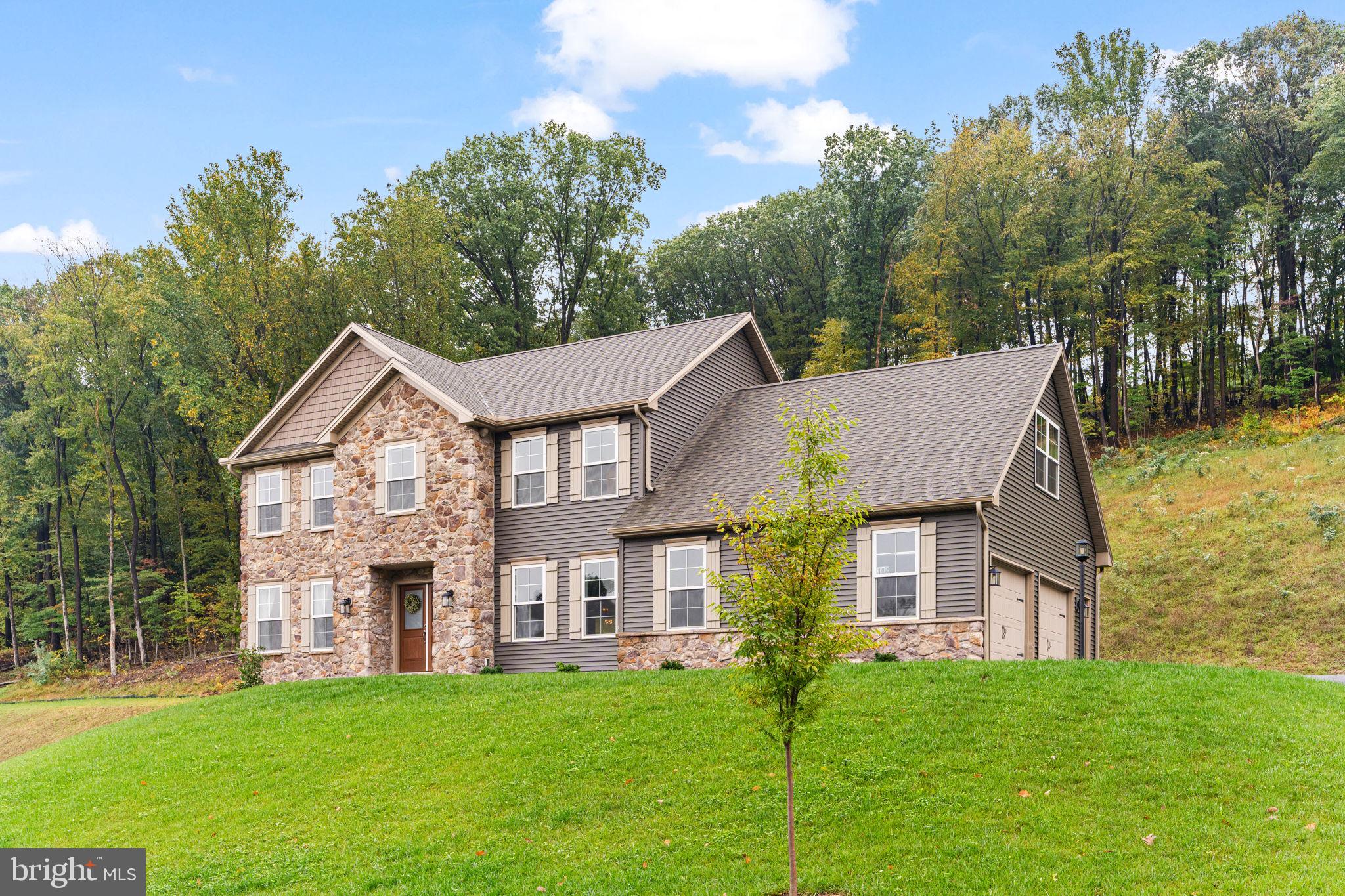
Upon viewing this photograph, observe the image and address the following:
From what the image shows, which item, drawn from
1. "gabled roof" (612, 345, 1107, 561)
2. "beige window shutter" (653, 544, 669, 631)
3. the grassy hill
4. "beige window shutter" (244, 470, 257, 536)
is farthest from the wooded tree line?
"beige window shutter" (653, 544, 669, 631)

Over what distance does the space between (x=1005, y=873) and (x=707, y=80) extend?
2439 cm

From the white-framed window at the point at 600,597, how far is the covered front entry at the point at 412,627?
385cm

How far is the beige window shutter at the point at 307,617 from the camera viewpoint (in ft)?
81.5

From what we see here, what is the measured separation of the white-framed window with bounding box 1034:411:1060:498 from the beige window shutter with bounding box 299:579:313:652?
50.8 ft

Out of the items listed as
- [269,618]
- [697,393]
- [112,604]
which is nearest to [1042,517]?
[697,393]

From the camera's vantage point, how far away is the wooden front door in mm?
24047

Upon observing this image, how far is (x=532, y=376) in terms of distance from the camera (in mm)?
26094

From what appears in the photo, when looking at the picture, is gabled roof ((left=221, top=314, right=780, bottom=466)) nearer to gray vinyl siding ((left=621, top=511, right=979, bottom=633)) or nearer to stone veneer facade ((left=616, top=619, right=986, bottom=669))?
stone veneer facade ((left=616, top=619, right=986, bottom=669))

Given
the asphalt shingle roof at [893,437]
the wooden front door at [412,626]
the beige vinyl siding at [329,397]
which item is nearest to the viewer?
the asphalt shingle roof at [893,437]

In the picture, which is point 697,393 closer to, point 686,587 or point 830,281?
point 686,587

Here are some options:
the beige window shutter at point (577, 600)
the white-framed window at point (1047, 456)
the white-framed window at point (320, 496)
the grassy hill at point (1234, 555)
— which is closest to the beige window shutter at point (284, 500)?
the white-framed window at point (320, 496)

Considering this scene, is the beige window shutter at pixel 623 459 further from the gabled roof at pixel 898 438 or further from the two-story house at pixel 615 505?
the gabled roof at pixel 898 438

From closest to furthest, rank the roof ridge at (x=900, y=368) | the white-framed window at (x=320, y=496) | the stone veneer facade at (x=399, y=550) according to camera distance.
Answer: the stone veneer facade at (x=399, y=550) → the roof ridge at (x=900, y=368) → the white-framed window at (x=320, y=496)

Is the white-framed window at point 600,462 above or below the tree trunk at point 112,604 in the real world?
above
